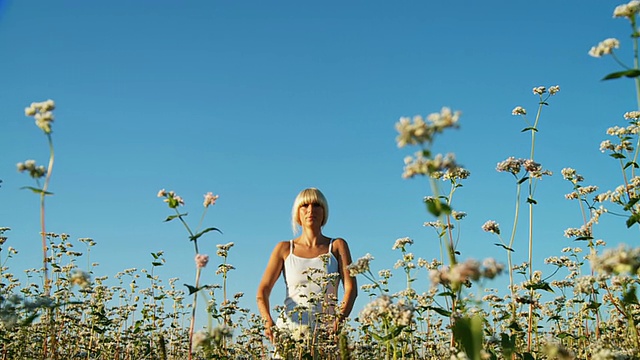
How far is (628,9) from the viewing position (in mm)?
4895

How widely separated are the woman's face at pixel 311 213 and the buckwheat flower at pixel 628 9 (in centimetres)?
675

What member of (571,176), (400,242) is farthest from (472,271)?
(571,176)

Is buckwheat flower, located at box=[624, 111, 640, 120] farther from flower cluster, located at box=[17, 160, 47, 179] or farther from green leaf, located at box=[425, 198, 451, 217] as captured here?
flower cluster, located at box=[17, 160, 47, 179]

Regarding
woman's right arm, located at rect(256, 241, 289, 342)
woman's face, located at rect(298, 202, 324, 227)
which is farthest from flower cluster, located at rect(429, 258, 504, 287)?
woman's face, located at rect(298, 202, 324, 227)

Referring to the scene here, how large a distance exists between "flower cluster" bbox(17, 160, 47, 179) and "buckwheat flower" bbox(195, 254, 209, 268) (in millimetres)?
1438

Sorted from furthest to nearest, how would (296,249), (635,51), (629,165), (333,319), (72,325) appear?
(296,249) → (72,325) → (333,319) → (629,165) → (635,51)

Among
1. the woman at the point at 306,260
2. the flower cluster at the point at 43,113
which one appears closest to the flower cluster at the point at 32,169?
the flower cluster at the point at 43,113

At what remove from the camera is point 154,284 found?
36.4 ft

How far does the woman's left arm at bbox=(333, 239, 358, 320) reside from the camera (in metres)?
9.73

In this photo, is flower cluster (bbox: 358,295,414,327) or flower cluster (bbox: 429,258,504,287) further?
flower cluster (bbox: 358,295,414,327)

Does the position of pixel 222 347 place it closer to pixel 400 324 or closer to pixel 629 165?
pixel 400 324

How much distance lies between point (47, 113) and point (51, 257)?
6467mm

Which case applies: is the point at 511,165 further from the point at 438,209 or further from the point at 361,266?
the point at 438,209

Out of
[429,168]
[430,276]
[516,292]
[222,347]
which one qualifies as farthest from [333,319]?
[429,168]
